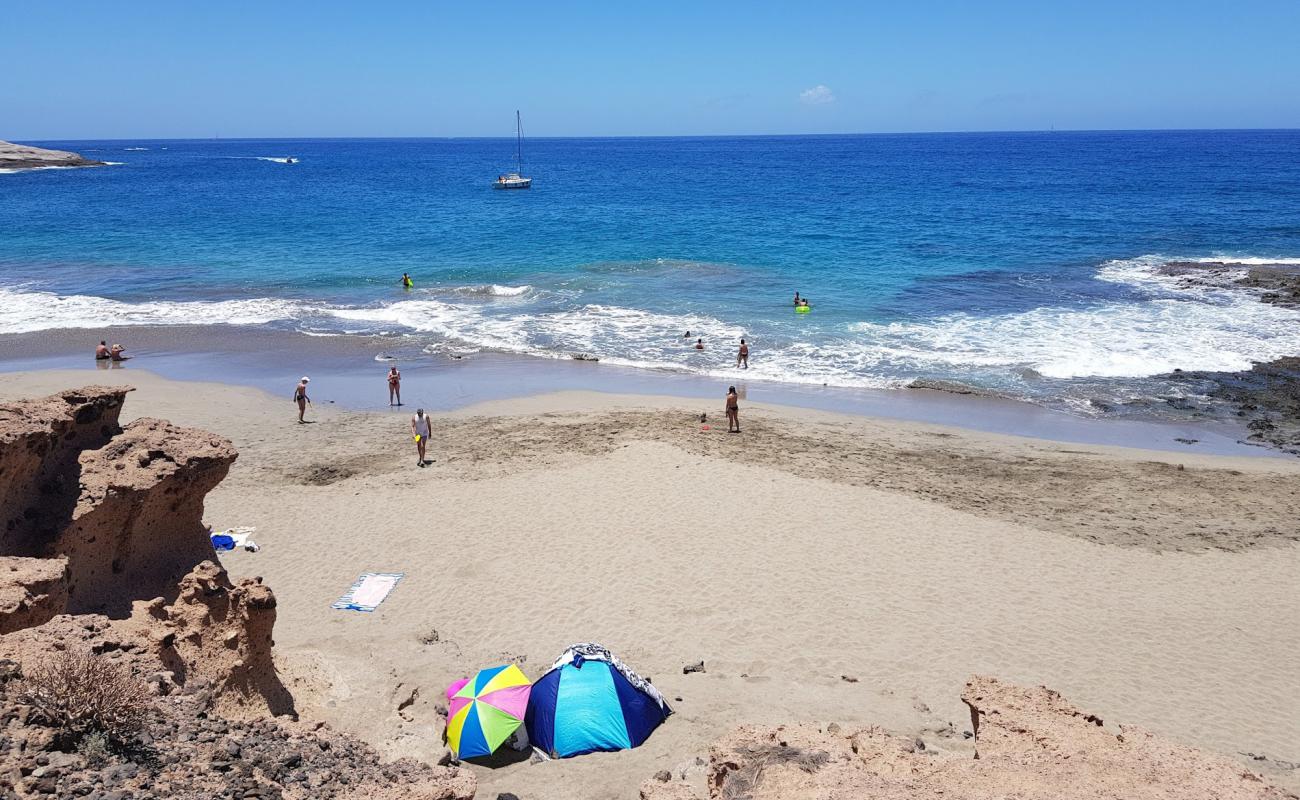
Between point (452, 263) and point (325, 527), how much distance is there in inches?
1176

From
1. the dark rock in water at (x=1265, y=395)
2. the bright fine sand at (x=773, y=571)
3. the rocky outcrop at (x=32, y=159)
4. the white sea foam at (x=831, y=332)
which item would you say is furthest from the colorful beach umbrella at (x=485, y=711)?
the rocky outcrop at (x=32, y=159)

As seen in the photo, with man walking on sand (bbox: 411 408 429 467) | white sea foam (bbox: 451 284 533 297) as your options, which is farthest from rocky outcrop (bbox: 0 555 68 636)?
white sea foam (bbox: 451 284 533 297)

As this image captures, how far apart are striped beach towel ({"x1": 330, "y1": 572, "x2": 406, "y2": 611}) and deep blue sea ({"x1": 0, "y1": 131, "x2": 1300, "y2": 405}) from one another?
14.1m

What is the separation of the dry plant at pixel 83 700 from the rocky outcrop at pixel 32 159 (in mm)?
126353

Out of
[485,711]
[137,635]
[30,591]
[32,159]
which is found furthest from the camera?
[32,159]

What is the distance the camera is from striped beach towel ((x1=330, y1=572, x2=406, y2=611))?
39.5ft

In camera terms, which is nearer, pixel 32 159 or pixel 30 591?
pixel 30 591

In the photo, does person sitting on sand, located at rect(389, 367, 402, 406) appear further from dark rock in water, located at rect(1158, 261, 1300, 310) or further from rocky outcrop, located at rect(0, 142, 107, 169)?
rocky outcrop, located at rect(0, 142, 107, 169)

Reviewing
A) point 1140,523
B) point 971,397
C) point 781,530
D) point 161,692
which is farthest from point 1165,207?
point 161,692

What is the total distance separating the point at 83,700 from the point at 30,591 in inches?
73.9

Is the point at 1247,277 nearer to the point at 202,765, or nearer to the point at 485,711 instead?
the point at 485,711

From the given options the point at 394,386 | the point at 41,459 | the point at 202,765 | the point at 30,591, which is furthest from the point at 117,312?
the point at 202,765

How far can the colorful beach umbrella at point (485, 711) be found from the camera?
8.80m

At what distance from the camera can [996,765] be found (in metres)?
5.74
